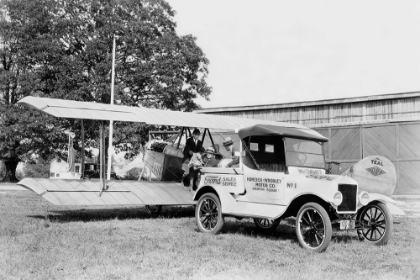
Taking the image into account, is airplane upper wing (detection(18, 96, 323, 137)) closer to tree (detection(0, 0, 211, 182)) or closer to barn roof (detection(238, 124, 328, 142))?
barn roof (detection(238, 124, 328, 142))

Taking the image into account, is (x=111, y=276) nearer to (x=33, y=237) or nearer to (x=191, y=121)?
(x=33, y=237)

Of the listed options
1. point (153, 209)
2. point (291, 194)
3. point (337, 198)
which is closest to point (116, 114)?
point (153, 209)

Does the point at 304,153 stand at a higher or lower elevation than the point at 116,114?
lower

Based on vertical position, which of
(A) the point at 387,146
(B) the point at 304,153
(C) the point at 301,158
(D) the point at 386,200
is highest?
(A) the point at 387,146

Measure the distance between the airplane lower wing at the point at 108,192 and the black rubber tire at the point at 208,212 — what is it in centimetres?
250

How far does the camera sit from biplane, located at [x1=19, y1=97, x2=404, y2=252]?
8258 mm

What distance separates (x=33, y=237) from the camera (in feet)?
28.4

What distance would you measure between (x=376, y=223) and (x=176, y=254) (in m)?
4.04

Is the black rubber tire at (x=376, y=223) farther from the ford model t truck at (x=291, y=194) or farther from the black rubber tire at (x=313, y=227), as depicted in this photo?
the black rubber tire at (x=313, y=227)

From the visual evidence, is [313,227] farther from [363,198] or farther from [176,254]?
[176,254]

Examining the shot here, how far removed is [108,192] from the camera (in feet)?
41.3

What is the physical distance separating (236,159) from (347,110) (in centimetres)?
1863

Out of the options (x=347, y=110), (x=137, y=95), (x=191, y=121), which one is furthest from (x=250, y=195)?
(x=137, y=95)

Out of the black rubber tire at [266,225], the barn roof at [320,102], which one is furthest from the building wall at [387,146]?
the black rubber tire at [266,225]
